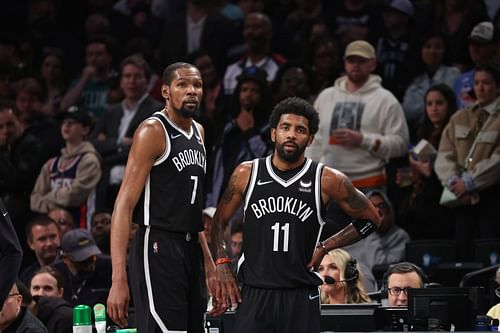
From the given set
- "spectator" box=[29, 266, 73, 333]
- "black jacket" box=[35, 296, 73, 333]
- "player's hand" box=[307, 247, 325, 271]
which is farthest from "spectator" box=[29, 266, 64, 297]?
"player's hand" box=[307, 247, 325, 271]

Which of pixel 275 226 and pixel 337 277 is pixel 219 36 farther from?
pixel 275 226

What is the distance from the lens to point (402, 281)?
8.91m

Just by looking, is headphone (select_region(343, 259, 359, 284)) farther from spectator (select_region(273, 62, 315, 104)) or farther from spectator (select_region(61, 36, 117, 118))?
spectator (select_region(61, 36, 117, 118))

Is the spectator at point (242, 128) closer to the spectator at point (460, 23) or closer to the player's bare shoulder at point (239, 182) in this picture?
the spectator at point (460, 23)

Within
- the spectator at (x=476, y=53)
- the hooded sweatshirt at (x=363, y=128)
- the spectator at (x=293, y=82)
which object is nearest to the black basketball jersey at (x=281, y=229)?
the hooded sweatshirt at (x=363, y=128)

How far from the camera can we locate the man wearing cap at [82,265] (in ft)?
35.0

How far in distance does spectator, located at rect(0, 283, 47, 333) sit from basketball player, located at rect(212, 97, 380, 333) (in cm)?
168

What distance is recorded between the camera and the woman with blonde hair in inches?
364

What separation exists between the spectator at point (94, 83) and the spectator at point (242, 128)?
2648 mm

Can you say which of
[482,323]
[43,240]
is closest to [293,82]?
[43,240]

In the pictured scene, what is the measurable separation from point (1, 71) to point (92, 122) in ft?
6.93

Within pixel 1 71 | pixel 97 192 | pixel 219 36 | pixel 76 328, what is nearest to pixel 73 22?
pixel 1 71

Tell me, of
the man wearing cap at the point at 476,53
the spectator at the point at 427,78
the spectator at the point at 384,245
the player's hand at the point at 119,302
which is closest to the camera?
the player's hand at the point at 119,302

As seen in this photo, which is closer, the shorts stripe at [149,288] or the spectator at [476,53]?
the shorts stripe at [149,288]
